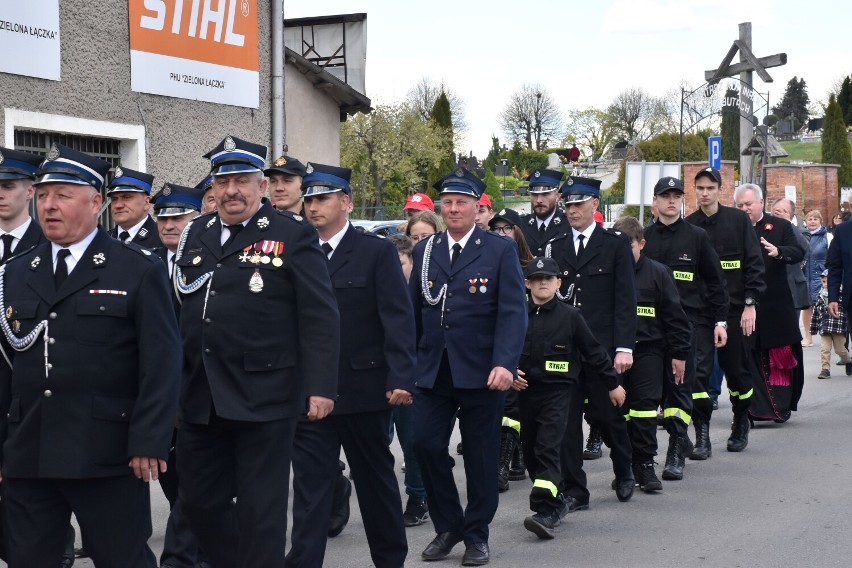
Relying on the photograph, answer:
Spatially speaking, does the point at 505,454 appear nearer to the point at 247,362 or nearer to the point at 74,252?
the point at 247,362

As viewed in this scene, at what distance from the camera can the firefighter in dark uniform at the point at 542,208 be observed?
33.1 feet

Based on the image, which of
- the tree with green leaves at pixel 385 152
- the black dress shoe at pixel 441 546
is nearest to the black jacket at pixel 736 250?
the black dress shoe at pixel 441 546

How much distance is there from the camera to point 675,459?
9.62 meters

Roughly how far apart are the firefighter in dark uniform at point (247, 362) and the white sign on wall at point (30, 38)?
7203 mm

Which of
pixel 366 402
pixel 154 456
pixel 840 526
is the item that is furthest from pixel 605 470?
pixel 154 456

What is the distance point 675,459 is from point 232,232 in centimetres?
517

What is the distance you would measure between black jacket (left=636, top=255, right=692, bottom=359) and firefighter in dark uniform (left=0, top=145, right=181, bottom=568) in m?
5.06

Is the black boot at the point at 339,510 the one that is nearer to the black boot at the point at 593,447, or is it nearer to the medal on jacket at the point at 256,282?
the medal on jacket at the point at 256,282

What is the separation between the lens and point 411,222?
9953mm

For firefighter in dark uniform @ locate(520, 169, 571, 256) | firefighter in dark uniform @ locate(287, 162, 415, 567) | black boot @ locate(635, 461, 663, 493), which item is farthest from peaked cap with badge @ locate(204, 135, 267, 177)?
firefighter in dark uniform @ locate(520, 169, 571, 256)

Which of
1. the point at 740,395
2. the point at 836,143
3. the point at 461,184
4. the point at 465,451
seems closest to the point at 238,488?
the point at 465,451

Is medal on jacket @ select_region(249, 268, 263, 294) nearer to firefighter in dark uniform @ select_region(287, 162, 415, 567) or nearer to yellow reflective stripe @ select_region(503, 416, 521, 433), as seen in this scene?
firefighter in dark uniform @ select_region(287, 162, 415, 567)

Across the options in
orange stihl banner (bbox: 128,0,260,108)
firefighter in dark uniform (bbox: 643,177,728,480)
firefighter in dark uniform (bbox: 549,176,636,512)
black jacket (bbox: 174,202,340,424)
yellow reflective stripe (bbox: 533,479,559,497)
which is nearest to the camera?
black jacket (bbox: 174,202,340,424)

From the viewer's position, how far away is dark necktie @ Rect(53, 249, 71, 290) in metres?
4.89
